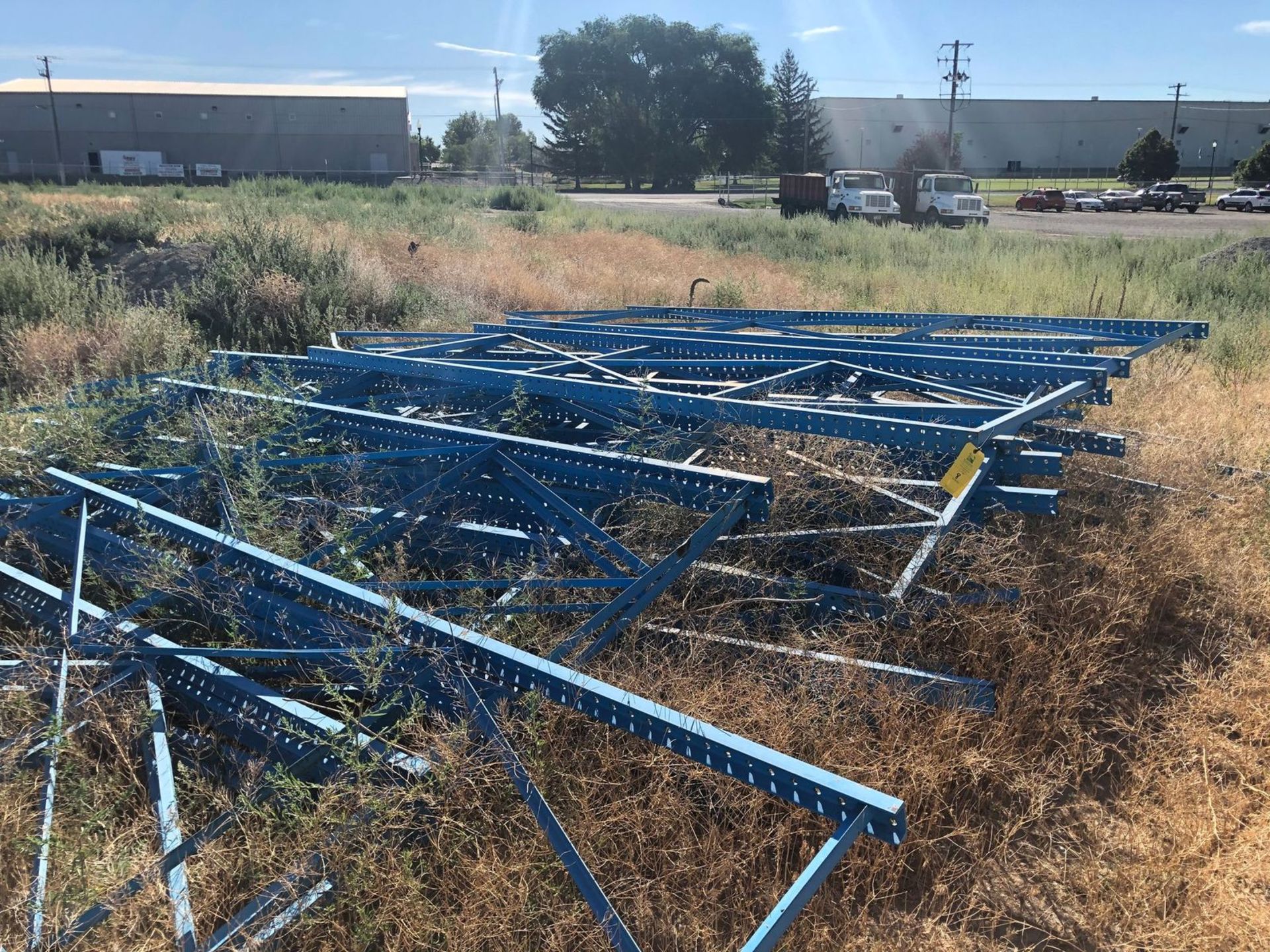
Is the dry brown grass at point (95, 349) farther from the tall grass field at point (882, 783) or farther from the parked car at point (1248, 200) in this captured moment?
the parked car at point (1248, 200)

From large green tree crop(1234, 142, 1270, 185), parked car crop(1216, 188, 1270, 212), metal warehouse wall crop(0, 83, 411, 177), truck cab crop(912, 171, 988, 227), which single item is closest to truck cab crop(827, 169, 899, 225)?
truck cab crop(912, 171, 988, 227)

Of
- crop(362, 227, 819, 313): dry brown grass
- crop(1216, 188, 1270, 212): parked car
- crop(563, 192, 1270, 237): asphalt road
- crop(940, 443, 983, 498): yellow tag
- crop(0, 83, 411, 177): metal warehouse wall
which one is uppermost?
crop(0, 83, 411, 177): metal warehouse wall

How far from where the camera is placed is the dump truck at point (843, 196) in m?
28.8

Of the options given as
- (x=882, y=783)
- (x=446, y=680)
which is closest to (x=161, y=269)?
(x=446, y=680)

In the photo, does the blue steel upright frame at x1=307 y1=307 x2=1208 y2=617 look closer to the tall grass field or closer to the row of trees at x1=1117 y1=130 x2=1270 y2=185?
the tall grass field

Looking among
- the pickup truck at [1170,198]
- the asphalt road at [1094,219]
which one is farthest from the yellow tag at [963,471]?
the pickup truck at [1170,198]

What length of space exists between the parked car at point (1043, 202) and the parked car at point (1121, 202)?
2013 millimetres

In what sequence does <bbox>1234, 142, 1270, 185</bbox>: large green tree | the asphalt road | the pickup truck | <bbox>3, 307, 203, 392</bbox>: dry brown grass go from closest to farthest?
<bbox>3, 307, 203, 392</bbox>: dry brown grass < the asphalt road < the pickup truck < <bbox>1234, 142, 1270, 185</bbox>: large green tree

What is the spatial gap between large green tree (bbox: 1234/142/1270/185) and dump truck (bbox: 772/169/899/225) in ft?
114

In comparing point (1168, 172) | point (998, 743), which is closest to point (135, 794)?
point (998, 743)

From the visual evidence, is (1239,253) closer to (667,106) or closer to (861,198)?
(861,198)

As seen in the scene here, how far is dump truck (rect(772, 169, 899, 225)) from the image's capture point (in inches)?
1136

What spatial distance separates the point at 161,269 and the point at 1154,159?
2529 inches

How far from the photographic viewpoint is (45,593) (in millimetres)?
3766
